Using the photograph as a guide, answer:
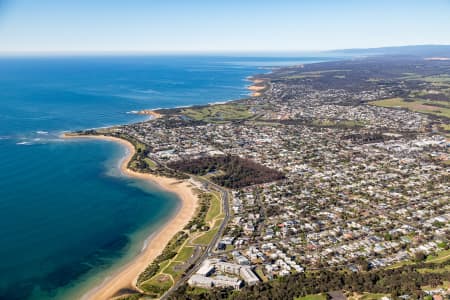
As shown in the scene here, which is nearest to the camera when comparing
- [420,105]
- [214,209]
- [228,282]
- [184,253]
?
[228,282]

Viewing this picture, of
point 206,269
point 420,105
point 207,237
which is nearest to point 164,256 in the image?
point 206,269

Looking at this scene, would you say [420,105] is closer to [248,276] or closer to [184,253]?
[184,253]

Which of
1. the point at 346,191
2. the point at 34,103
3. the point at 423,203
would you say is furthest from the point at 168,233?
the point at 34,103

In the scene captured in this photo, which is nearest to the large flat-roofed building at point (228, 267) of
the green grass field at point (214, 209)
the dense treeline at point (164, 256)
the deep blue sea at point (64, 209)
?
the dense treeline at point (164, 256)

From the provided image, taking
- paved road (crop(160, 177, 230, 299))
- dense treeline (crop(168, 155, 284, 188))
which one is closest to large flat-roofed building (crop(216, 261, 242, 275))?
paved road (crop(160, 177, 230, 299))

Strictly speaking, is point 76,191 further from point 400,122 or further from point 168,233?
point 400,122
